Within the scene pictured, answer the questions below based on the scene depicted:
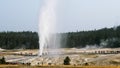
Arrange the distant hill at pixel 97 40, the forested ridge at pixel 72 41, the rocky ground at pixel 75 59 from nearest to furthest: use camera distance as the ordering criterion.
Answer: the rocky ground at pixel 75 59, the distant hill at pixel 97 40, the forested ridge at pixel 72 41

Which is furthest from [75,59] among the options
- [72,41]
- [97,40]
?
[72,41]

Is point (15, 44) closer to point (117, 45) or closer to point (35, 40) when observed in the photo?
point (35, 40)

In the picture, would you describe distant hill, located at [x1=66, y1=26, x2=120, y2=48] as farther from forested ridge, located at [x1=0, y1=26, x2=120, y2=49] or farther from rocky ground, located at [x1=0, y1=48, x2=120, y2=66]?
rocky ground, located at [x1=0, y1=48, x2=120, y2=66]

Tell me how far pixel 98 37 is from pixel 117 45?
26537mm

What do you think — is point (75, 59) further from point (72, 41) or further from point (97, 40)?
point (72, 41)

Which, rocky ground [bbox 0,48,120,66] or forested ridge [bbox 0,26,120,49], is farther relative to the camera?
forested ridge [bbox 0,26,120,49]

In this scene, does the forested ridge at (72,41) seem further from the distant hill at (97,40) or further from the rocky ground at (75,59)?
the rocky ground at (75,59)

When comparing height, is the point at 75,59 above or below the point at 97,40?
below

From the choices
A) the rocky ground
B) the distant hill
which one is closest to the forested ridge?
the distant hill

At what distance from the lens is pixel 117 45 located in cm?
15500

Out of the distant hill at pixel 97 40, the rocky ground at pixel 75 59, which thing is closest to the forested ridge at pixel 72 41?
the distant hill at pixel 97 40

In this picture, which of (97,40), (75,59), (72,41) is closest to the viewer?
(75,59)

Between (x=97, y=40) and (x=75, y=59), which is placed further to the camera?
(x=97, y=40)

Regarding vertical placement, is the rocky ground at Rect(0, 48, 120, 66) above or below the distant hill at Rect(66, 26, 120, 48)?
below
